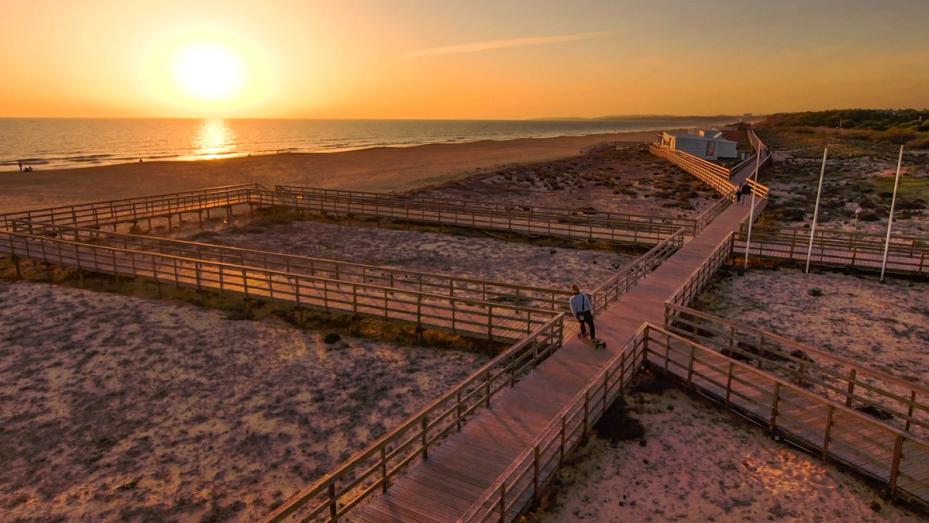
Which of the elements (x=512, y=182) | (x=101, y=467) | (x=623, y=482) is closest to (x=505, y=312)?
(x=623, y=482)

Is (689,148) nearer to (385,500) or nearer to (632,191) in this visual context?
(632,191)

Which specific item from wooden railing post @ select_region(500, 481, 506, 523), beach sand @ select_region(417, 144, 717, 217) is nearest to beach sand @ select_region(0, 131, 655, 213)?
beach sand @ select_region(417, 144, 717, 217)

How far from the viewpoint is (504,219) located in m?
32.8

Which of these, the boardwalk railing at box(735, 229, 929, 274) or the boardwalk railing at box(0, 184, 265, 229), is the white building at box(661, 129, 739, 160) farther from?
the boardwalk railing at box(0, 184, 265, 229)

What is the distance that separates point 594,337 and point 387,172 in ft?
195

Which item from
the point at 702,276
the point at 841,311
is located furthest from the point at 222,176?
the point at 841,311

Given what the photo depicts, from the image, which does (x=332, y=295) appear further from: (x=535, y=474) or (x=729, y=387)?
(x=729, y=387)

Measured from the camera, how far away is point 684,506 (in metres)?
8.84

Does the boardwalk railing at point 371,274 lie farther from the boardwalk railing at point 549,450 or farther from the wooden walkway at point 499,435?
the boardwalk railing at point 549,450

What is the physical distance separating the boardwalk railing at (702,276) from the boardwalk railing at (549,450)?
4.40 meters

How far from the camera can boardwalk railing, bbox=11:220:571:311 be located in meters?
17.4

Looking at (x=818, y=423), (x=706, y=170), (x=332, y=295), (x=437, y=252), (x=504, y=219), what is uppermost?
(x=706, y=170)

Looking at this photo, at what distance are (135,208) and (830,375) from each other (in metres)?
34.7

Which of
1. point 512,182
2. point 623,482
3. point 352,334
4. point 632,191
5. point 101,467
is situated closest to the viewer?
point 623,482
